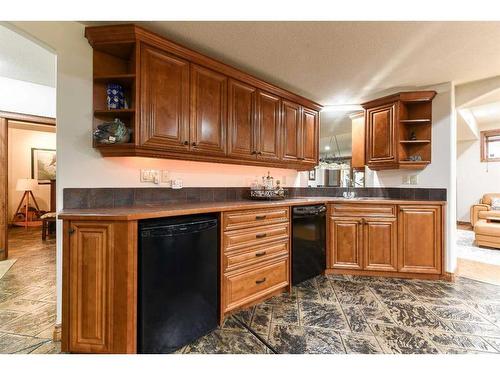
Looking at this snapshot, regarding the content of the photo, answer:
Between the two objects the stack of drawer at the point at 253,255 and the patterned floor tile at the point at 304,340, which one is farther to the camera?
the stack of drawer at the point at 253,255

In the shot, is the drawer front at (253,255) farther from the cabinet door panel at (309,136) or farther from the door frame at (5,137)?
the door frame at (5,137)

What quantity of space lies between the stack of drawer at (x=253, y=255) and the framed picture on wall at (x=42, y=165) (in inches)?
253

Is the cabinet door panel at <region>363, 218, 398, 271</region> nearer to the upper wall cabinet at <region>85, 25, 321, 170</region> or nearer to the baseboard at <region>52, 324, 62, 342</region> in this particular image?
the upper wall cabinet at <region>85, 25, 321, 170</region>

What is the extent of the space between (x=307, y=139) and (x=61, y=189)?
8.80ft

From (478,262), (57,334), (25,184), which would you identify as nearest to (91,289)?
(57,334)

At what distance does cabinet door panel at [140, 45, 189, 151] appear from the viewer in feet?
6.15

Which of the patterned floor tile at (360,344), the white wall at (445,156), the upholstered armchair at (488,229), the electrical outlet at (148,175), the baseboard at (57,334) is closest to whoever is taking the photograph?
the patterned floor tile at (360,344)

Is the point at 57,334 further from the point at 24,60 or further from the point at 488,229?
the point at 488,229

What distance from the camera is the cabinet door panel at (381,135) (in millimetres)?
3135

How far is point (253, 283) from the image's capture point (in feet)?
7.09

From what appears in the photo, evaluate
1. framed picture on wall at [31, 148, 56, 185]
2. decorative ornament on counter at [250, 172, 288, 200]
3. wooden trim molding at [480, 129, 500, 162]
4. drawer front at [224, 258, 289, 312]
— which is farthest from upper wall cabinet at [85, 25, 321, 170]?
wooden trim molding at [480, 129, 500, 162]

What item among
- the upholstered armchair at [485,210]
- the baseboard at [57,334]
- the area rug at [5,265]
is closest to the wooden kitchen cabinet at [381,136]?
the upholstered armchair at [485,210]

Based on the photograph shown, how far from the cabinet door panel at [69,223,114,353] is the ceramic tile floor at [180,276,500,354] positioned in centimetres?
53
